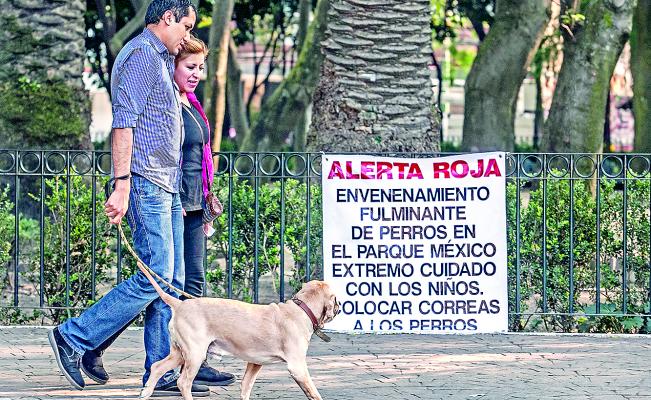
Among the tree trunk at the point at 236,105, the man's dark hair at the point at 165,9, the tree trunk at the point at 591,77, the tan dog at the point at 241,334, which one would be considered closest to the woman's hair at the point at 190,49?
the man's dark hair at the point at 165,9

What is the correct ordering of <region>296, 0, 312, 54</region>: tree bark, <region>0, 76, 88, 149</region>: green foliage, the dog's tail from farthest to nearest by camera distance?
<region>296, 0, 312, 54</region>: tree bark, <region>0, 76, 88, 149</region>: green foliage, the dog's tail

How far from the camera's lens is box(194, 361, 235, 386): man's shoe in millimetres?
6848

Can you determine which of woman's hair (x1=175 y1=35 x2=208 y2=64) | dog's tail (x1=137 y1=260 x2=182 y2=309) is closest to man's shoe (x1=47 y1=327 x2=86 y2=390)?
dog's tail (x1=137 y1=260 x2=182 y2=309)

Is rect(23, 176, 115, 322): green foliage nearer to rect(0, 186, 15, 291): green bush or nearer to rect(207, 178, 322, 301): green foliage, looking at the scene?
rect(0, 186, 15, 291): green bush

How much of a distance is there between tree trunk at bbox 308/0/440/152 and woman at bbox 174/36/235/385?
3.01 metres

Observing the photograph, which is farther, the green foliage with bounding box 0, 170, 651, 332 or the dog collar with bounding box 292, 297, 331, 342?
the green foliage with bounding box 0, 170, 651, 332

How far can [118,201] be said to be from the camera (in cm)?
633

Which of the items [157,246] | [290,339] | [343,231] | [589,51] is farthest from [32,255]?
[589,51]

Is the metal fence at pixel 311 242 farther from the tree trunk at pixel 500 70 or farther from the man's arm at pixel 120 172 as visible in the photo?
the tree trunk at pixel 500 70

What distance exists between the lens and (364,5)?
10.1 meters

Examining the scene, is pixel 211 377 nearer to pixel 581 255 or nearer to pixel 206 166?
pixel 206 166

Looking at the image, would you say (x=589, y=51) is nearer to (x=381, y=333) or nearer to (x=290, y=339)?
(x=381, y=333)

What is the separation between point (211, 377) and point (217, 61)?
1461cm

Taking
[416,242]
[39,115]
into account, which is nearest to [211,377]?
[416,242]
